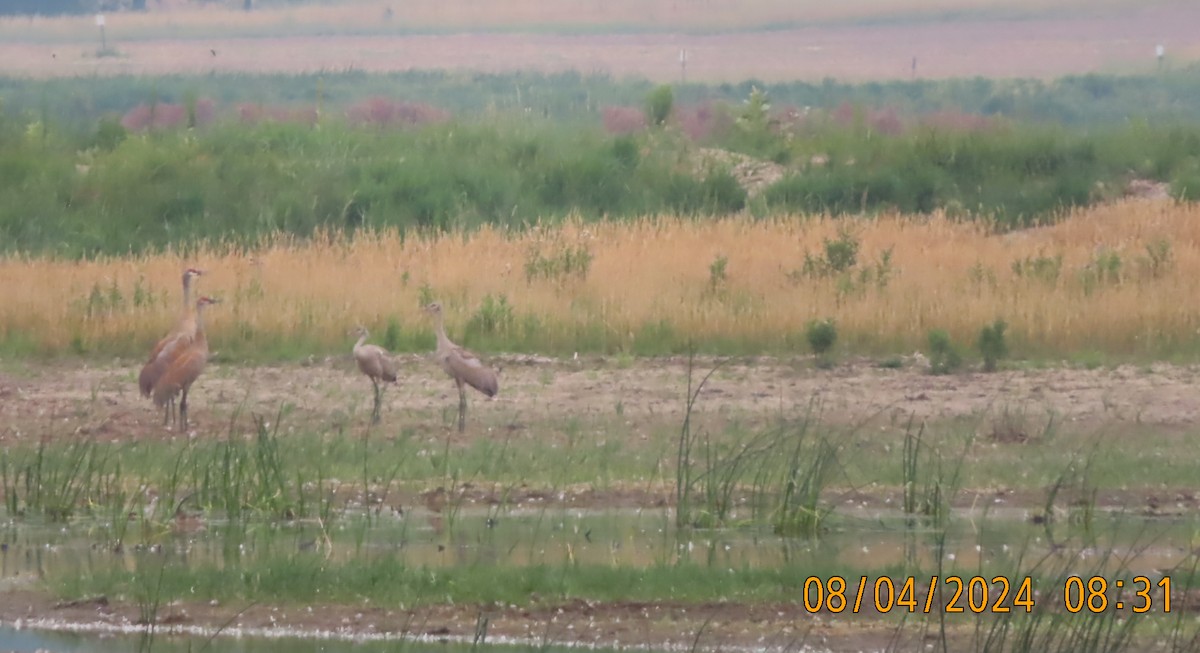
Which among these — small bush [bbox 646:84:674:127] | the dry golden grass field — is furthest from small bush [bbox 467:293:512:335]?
small bush [bbox 646:84:674:127]

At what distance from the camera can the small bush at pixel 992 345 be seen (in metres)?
16.9

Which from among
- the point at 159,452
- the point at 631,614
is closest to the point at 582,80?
the point at 159,452

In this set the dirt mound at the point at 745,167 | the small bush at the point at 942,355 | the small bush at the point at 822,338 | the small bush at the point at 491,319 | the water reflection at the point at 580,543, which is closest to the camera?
the water reflection at the point at 580,543

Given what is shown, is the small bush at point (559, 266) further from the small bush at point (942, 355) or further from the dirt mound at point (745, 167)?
the dirt mound at point (745, 167)

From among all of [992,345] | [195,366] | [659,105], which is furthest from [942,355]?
[659,105]

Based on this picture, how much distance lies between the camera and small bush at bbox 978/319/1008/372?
16.9 metres

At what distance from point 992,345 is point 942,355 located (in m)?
0.47

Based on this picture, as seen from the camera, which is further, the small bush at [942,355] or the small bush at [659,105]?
the small bush at [659,105]

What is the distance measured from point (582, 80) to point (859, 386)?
89.0 ft

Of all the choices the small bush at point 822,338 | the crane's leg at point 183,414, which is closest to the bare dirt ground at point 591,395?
the crane's leg at point 183,414

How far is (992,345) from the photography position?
17.0 meters

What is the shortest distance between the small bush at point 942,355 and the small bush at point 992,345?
0.24 meters

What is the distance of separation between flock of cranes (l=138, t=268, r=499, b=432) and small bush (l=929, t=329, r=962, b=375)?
4.63 metres

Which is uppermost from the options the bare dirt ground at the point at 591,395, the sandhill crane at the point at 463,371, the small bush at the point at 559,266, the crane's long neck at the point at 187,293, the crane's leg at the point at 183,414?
the crane's long neck at the point at 187,293
